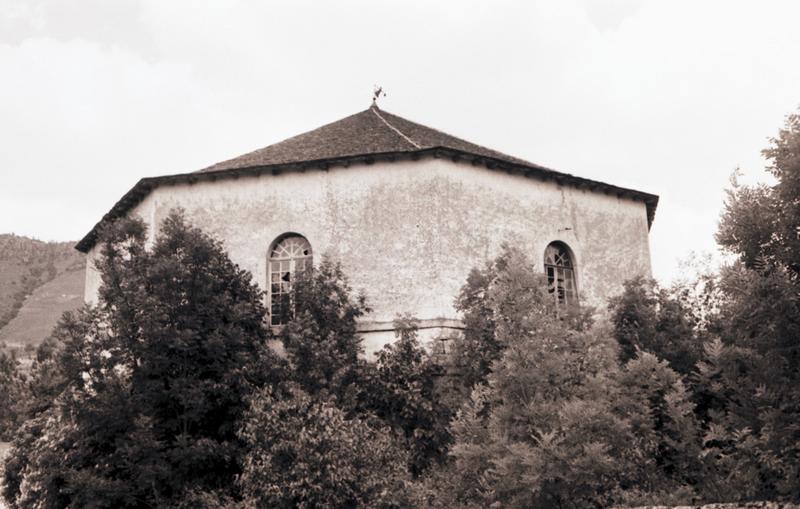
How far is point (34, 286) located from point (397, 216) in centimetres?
5541

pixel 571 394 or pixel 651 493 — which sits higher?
pixel 571 394

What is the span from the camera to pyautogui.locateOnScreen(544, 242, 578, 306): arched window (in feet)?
79.7

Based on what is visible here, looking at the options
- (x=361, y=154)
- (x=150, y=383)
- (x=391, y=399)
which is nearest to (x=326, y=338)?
(x=391, y=399)

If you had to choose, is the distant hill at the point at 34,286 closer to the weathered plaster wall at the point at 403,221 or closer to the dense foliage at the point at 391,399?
the weathered plaster wall at the point at 403,221

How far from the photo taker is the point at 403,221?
73.7 ft

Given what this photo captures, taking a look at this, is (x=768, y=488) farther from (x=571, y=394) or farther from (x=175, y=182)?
(x=175, y=182)

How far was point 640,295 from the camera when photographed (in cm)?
2178

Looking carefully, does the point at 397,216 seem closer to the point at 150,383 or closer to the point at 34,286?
the point at 150,383

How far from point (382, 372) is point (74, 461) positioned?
680cm

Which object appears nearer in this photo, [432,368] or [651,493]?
[651,493]

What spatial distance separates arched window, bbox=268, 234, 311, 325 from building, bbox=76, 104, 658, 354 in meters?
0.03

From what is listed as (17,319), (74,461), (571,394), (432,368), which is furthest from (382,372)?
(17,319)

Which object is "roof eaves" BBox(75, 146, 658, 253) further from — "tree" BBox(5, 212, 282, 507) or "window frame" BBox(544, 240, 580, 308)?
"tree" BBox(5, 212, 282, 507)

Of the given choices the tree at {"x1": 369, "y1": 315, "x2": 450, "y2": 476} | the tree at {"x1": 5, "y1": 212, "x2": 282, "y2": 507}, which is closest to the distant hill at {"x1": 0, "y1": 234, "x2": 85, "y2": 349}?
the tree at {"x1": 5, "y1": 212, "x2": 282, "y2": 507}
